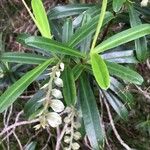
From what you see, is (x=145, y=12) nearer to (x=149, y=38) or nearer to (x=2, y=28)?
(x=149, y=38)

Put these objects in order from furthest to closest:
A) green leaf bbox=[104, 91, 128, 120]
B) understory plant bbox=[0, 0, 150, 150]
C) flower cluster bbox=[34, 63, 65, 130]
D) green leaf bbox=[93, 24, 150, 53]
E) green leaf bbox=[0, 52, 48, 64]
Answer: green leaf bbox=[104, 91, 128, 120] → green leaf bbox=[0, 52, 48, 64] → green leaf bbox=[93, 24, 150, 53] → understory plant bbox=[0, 0, 150, 150] → flower cluster bbox=[34, 63, 65, 130]

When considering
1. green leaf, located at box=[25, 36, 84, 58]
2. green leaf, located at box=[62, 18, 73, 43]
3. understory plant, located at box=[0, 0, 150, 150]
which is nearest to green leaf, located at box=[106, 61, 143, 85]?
understory plant, located at box=[0, 0, 150, 150]

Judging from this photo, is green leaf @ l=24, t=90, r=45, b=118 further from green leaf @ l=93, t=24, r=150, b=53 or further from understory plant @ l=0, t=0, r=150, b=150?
green leaf @ l=93, t=24, r=150, b=53

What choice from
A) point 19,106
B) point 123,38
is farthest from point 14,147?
point 123,38

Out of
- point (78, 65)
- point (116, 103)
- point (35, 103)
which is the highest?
point (78, 65)

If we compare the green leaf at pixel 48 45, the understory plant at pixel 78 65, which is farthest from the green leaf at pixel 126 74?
the green leaf at pixel 48 45

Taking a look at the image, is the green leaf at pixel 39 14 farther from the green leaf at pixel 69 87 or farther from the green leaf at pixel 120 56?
the green leaf at pixel 120 56

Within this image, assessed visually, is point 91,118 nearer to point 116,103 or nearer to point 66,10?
point 116,103

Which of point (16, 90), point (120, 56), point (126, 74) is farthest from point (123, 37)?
point (16, 90)
